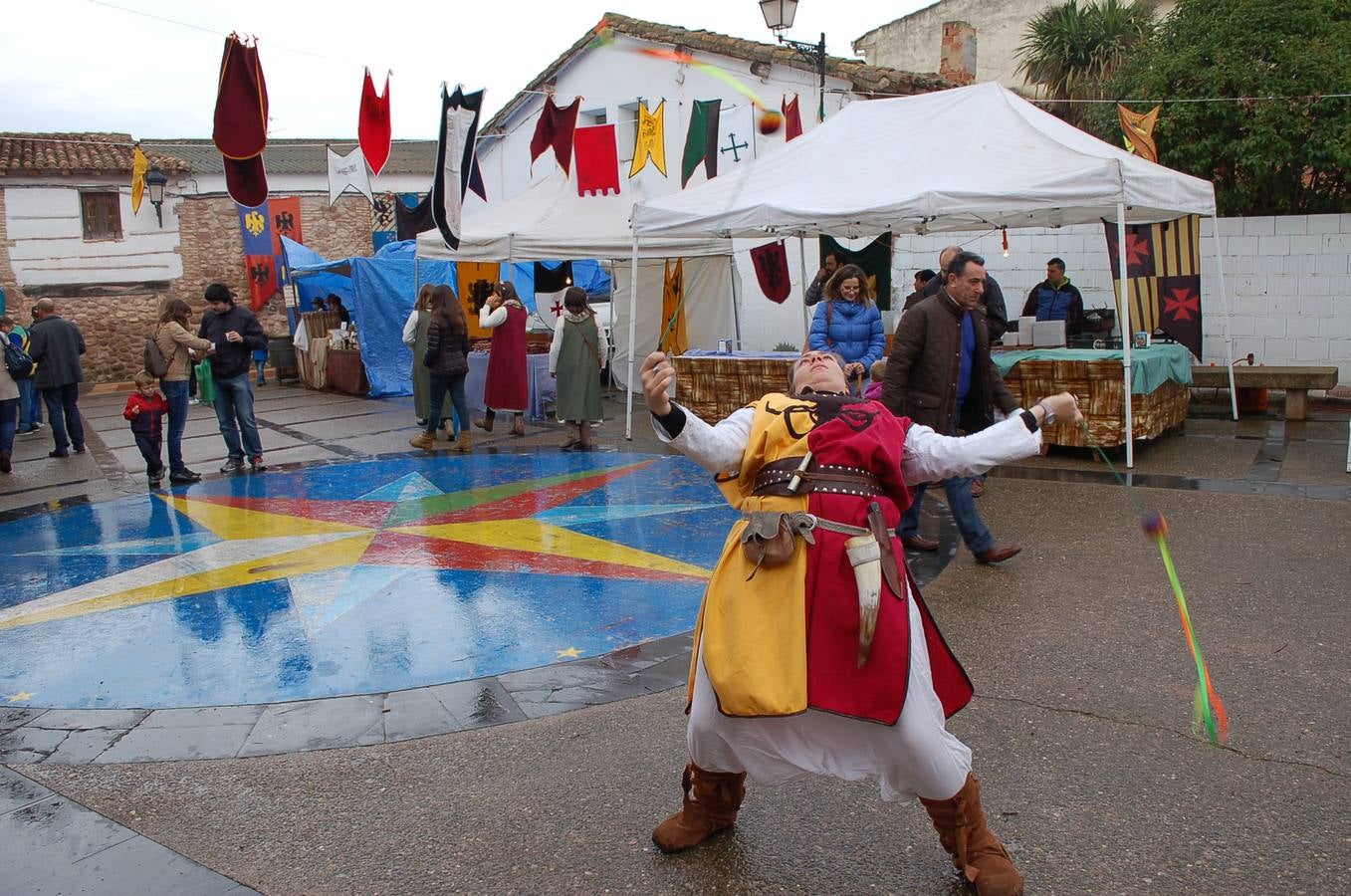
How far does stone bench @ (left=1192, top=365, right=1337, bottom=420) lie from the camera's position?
1055 cm

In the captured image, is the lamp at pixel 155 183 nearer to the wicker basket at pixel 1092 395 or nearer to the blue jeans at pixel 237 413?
the blue jeans at pixel 237 413

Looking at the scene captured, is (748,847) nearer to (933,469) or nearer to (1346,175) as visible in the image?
(933,469)

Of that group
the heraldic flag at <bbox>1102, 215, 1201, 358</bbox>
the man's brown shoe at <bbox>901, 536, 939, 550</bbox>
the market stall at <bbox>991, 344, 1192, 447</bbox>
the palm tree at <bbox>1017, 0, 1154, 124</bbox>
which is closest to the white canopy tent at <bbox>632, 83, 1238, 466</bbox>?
the market stall at <bbox>991, 344, 1192, 447</bbox>

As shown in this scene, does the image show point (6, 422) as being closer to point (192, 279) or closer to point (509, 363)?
point (509, 363)

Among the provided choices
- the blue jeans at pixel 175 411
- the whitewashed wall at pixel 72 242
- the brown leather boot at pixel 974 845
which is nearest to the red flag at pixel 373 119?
the blue jeans at pixel 175 411

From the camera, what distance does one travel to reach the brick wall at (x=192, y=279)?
22.4m

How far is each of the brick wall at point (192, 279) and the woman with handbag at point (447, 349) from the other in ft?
45.5

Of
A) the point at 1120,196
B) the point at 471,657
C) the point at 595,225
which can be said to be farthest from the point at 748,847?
the point at 595,225

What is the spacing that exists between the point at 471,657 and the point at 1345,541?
511 centimetres

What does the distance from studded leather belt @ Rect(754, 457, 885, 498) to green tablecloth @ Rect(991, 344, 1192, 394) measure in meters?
6.15

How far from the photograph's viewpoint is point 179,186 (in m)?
24.1

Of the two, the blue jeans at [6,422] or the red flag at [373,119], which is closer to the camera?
the blue jeans at [6,422]

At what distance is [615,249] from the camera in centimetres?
1184

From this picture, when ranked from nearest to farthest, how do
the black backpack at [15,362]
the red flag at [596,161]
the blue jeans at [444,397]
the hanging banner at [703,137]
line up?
the blue jeans at [444,397]
the black backpack at [15,362]
the red flag at [596,161]
the hanging banner at [703,137]
